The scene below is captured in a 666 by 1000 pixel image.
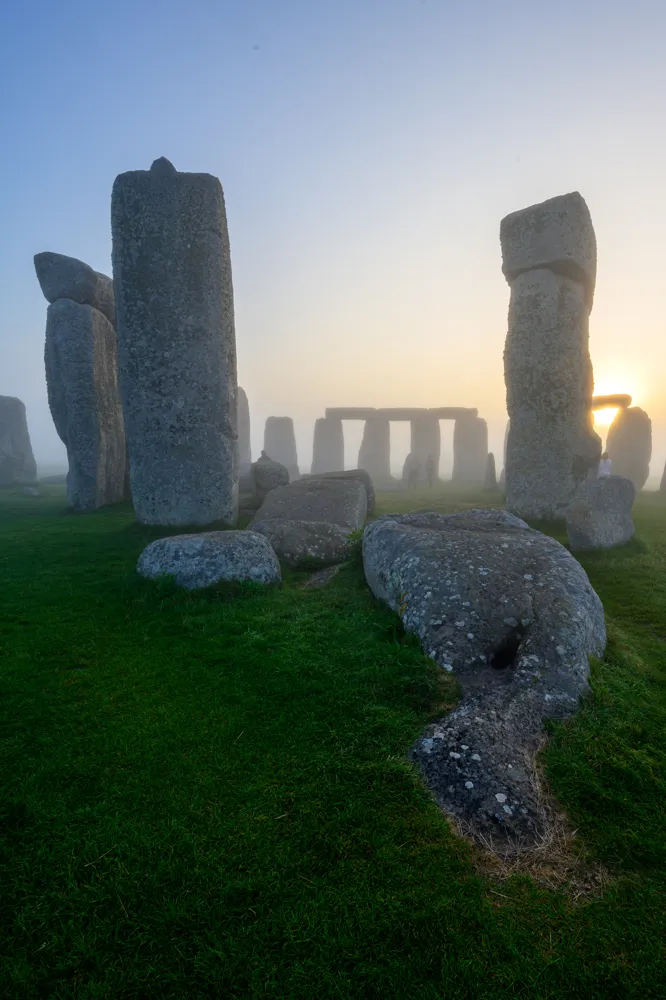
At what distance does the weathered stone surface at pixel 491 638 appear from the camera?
260 centimetres

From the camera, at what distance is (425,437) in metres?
34.0

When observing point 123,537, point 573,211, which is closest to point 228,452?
point 123,537

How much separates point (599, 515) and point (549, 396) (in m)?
A: 3.49

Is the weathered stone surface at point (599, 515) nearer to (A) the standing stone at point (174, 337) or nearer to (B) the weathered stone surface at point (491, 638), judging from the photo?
(B) the weathered stone surface at point (491, 638)

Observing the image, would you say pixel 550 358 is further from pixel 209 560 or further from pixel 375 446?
pixel 375 446

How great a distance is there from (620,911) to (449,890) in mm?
655

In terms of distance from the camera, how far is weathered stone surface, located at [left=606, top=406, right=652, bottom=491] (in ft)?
68.9

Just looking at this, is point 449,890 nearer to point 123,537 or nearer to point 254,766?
point 254,766

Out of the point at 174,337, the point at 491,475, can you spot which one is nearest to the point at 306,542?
the point at 174,337

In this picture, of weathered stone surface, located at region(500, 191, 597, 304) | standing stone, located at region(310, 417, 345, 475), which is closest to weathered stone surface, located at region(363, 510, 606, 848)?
weathered stone surface, located at region(500, 191, 597, 304)

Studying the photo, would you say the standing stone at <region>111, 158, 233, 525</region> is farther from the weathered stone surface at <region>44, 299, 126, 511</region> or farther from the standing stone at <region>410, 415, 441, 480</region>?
the standing stone at <region>410, 415, 441, 480</region>

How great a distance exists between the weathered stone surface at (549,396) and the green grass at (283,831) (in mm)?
6463

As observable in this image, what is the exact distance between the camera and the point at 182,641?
4309mm

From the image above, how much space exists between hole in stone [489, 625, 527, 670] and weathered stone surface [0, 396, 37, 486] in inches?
922
